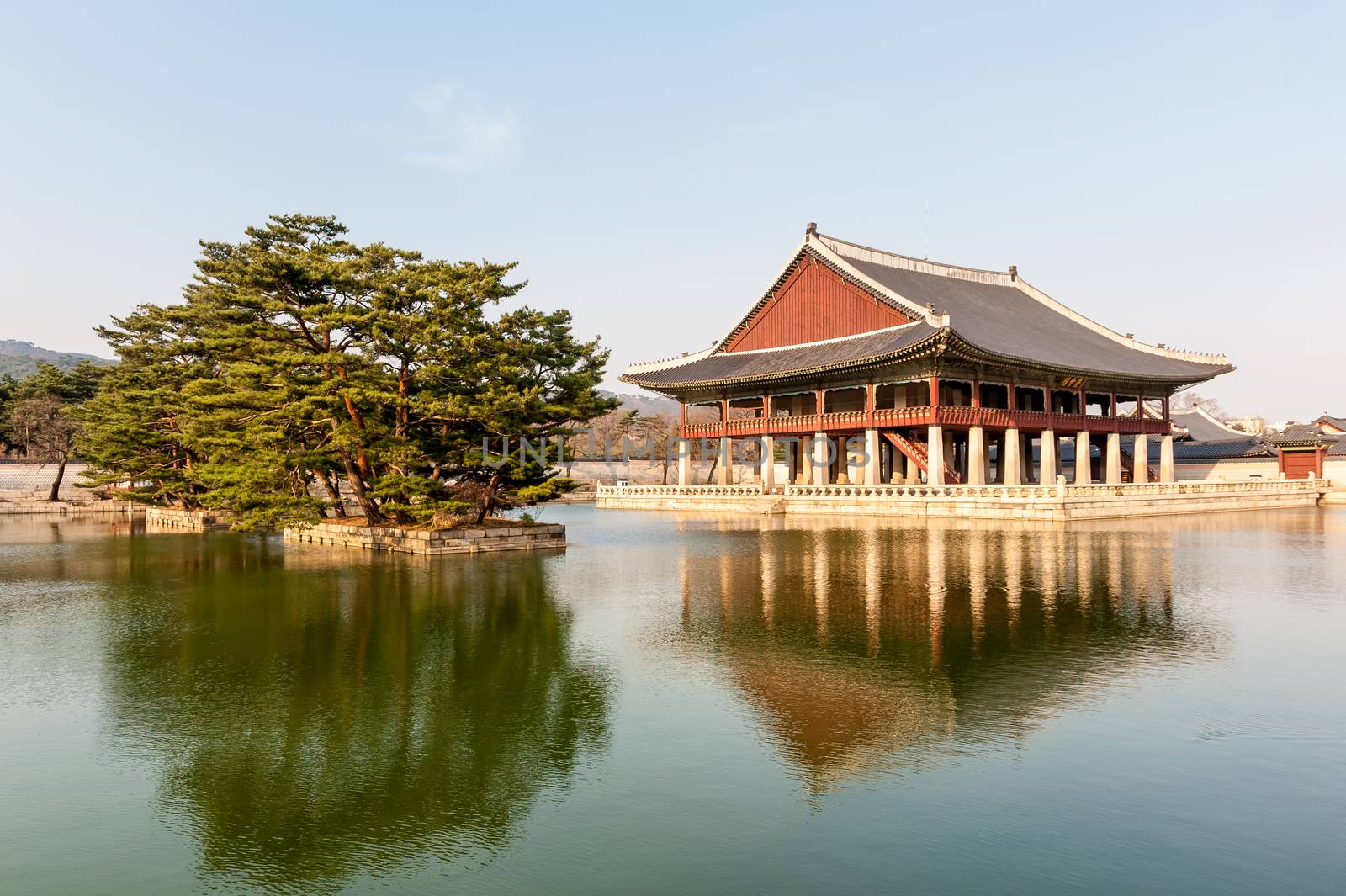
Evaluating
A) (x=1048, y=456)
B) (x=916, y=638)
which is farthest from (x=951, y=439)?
(x=916, y=638)

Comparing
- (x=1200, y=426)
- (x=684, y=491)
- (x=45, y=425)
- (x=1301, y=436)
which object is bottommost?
(x=684, y=491)

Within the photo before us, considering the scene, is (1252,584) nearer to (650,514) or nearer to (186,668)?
(186,668)

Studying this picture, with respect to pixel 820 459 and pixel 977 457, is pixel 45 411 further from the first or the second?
pixel 977 457

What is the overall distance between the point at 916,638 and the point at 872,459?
39.3 metres

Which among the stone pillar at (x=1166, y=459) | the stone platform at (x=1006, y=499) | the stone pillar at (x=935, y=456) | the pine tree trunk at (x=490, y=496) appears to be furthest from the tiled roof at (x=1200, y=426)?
the pine tree trunk at (x=490, y=496)

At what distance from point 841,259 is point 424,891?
185 ft

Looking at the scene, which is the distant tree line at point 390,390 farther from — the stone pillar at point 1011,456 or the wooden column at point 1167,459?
the wooden column at point 1167,459

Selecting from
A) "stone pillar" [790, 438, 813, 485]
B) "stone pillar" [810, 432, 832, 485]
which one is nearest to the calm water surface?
"stone pillar" [810, 432, 832, 485]

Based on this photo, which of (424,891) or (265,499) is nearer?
(424,891)

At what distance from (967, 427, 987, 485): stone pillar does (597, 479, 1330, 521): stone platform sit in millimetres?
7064

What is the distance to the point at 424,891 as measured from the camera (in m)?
6.59

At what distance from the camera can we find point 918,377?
50531 millimetres

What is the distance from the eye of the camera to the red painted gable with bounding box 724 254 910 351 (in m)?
57.8

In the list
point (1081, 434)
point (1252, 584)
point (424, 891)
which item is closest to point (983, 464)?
point (1081, 434)
